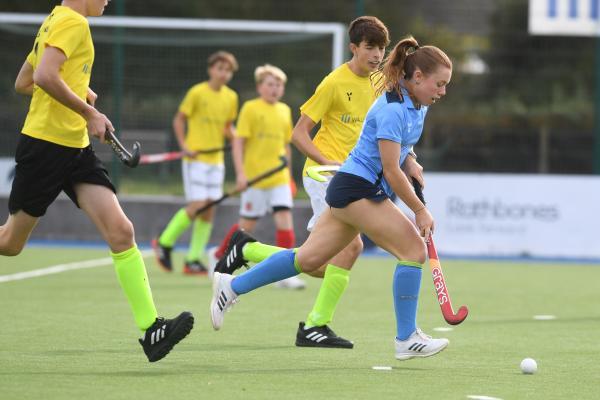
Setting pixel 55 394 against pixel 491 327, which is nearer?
pixel 55 394

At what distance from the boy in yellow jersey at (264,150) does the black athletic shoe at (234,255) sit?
11.3ft

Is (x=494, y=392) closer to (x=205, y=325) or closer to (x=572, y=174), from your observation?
(x=205, y=325)

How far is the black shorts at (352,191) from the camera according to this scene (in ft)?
19.7

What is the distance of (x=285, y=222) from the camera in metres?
10.6

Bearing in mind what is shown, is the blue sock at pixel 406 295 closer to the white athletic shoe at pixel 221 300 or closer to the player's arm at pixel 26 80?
the white athletic shoe at pixel 221 300

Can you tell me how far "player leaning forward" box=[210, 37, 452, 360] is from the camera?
19.2ft

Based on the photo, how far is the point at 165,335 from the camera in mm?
5797

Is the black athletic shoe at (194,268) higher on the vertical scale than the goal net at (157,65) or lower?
lower

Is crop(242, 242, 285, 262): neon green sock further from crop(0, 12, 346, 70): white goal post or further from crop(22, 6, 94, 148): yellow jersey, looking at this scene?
crop(0, 12, 346, 70): white goal post

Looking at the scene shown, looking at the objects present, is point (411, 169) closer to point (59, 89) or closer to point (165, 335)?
point (165, 335)

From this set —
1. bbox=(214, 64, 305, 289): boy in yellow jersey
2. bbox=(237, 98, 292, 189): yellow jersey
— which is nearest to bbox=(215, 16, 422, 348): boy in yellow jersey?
bbox=(214, 64, 305, 289): boy in yellow jersey

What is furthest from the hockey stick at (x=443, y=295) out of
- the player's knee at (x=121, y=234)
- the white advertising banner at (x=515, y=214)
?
the white advertising banner at (x=515, y=214)

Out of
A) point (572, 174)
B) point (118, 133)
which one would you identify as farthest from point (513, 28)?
point (118, 133)

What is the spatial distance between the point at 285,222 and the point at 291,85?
5091mm
